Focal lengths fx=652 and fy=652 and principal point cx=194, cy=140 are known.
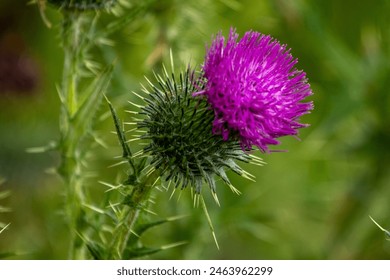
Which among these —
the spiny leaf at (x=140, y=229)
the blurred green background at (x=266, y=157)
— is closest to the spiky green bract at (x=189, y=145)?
the spiny leaf at (x=140, y=229)

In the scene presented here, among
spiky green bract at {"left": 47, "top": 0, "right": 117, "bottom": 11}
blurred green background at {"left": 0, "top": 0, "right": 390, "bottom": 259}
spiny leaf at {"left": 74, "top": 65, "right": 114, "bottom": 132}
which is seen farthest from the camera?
blurred green background at {"left": 0, "top": 0, "right": 390, "bottom": 259}

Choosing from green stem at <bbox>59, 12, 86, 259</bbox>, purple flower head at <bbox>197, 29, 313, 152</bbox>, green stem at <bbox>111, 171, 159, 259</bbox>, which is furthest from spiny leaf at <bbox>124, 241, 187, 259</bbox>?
purple flower head at <bbox>197, 29, 313, 152</bbox>

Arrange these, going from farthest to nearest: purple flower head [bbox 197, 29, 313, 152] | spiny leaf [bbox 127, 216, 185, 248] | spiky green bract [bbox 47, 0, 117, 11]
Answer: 1. spiky green bract [bbox 47, 0, 117, 11]
2. spiny leaf [bbox 127, 216, 185, 248]
3. purple flower head [bbox 197, 29, 313, 152]

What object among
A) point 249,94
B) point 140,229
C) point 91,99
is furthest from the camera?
point 91,99

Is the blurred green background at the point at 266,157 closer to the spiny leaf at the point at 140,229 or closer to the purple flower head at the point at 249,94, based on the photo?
the spiny leaf at the point at 140,229

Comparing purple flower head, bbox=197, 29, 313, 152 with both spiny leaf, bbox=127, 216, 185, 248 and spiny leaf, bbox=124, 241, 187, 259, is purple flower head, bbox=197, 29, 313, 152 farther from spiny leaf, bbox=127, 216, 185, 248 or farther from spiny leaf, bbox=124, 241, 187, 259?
spiny leaf, bbox=124, 241, 187, 259

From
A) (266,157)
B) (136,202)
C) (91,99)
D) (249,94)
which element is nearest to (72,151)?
(91,99)

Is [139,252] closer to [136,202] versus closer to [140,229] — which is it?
[140,229]
